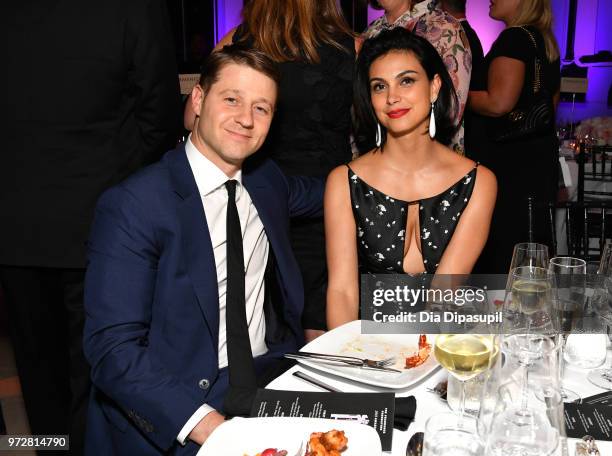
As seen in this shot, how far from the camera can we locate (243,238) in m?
2.05

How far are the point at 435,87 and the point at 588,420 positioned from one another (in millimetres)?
1452

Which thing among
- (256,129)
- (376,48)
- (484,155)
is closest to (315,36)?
(376,48)

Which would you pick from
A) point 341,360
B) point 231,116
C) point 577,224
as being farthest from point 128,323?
point 577,224

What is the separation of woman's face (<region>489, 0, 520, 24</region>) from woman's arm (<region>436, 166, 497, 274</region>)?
4.93 ft

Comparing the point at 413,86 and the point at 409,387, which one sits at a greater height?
the point at 413,86

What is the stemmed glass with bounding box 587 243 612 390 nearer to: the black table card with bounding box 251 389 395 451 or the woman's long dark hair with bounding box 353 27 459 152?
the black table card with bounding box 251 389 395 451

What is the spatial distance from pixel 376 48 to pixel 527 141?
5.42 ft

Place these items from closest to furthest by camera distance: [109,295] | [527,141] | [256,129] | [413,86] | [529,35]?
[109,295], [256,129], [413,86], [529,35], [527,141]

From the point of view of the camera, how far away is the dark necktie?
1835 mm

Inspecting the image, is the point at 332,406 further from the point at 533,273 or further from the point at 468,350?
the point at 533,273

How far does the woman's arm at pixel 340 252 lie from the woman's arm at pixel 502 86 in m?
1.43

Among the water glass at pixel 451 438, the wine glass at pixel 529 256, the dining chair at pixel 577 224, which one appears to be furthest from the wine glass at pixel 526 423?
the dining chair at pixel 577 224

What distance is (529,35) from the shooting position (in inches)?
137

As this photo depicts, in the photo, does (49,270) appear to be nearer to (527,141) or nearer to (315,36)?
(315,36)
